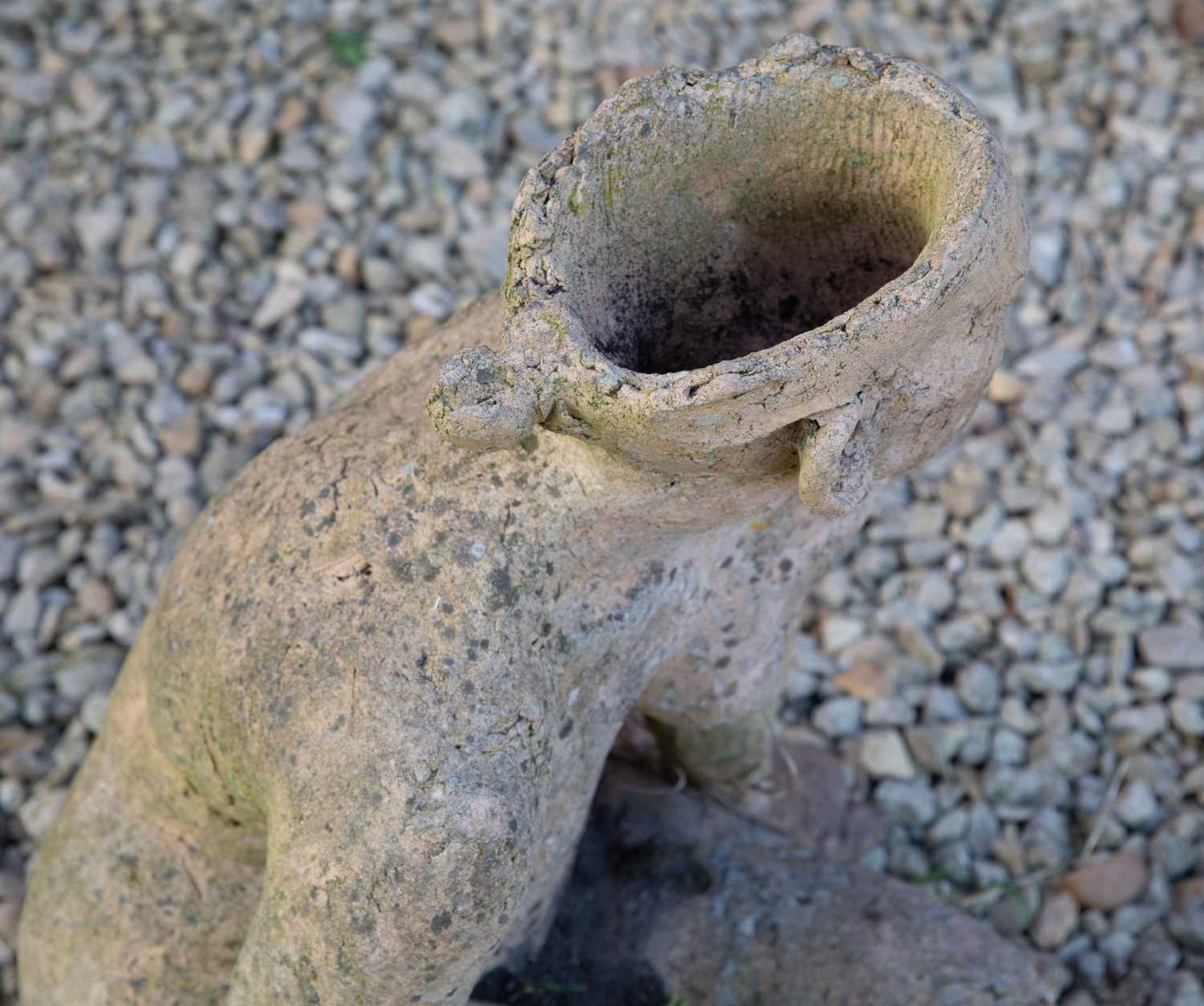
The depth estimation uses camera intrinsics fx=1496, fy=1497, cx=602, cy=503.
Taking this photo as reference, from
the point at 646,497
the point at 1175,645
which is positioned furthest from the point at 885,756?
the point at 646,497

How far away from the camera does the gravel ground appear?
2359 mm

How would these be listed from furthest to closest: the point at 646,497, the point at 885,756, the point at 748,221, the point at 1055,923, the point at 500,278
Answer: the point at 500,278 < the point at 885,756 < the point at 1055,923 < the point at 748,221 < the point at 646,497

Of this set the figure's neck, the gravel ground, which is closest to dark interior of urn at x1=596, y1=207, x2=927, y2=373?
the figure's neck

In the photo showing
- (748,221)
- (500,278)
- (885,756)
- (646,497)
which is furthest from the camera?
(500,278)

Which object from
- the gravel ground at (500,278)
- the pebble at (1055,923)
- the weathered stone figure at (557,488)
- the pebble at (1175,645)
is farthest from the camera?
the pebble at (1175,645)

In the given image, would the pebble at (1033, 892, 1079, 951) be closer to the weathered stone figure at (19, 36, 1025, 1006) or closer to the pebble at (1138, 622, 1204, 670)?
the pebble at (1138, 622, 1204, 670)

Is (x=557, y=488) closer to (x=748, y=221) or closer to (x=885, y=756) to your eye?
(x=748, y=221)

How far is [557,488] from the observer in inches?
53.1

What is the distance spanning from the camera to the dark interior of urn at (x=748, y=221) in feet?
4.26

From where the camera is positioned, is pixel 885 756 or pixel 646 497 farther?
pixel 885 756

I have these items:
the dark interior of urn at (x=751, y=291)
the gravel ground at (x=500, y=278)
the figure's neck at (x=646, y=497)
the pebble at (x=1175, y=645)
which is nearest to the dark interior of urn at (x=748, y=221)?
the dark interior of urn at (x=751, y=291)

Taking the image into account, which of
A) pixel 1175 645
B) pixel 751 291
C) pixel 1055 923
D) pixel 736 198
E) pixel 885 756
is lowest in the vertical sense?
pixel 1055 923

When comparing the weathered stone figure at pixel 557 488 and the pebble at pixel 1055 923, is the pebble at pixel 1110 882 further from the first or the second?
the weathered stone figure at pixel 557 488

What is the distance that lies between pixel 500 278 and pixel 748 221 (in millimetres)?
1445
